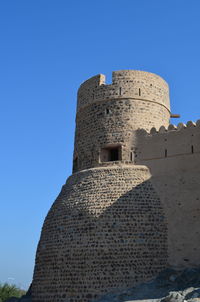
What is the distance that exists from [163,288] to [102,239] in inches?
85.2

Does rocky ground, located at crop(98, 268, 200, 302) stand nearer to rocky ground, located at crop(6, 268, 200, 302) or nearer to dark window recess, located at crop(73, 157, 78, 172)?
rocky ground, located at crop(6, 268, 200, 302)

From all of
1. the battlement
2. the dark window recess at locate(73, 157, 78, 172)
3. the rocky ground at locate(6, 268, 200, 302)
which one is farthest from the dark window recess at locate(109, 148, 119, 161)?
the rocky ground at locate(6, 268, 200, 302)

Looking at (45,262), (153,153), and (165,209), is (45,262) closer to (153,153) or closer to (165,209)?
(165,209)

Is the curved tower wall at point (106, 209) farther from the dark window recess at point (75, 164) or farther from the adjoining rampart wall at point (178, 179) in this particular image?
the adjoining rampart wall at point (178, 179)

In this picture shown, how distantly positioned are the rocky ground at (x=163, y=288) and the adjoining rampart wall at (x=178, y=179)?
549 millimetres

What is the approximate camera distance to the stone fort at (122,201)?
11.1m

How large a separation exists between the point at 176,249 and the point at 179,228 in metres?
0.63

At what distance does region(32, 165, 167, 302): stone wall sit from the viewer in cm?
1098

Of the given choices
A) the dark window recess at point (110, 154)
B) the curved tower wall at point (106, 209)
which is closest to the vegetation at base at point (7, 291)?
the curved tower wall at point (106, 209)

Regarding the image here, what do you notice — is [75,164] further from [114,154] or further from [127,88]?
[127,88]

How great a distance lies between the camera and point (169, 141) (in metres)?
13.1

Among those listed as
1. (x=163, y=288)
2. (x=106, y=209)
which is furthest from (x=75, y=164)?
(x=163, y=288)

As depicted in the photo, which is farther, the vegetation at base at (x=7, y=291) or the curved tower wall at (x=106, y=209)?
the vegetation at base at (x=7, y=291)

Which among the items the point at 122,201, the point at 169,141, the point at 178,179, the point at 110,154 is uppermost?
the point at 169,141
